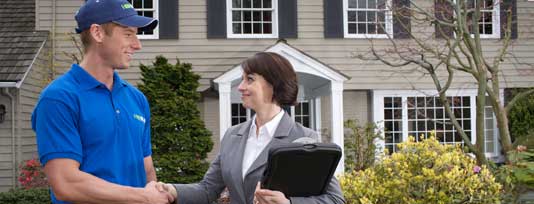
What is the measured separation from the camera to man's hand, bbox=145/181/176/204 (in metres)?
2.99

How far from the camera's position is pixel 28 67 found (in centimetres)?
1253

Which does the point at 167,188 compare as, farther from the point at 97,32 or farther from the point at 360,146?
the point at 360,146

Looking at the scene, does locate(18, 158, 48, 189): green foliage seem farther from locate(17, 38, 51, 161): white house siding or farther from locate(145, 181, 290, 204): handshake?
locate(145, 181, 290, 204): handshake

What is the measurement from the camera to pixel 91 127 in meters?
2.83

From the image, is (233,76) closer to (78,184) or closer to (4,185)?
(4,185)

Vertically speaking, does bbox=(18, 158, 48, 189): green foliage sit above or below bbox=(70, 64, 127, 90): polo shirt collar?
below

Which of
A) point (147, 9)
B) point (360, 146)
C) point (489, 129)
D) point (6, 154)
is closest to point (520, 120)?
point (489, 129)

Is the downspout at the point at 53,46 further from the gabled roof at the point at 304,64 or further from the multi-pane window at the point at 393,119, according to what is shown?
the multi-pane window at the point at 393,119

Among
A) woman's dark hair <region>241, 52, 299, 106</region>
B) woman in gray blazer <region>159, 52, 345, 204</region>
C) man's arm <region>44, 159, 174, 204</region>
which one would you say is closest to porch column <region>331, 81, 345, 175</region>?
woman in gray blazer <region>159, 52, 345, 204</region>

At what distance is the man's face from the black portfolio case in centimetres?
76

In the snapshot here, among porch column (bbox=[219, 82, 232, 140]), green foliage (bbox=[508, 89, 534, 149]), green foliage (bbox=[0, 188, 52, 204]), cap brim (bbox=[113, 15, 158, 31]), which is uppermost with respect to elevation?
cap brim (bbox=[113, 15, 158, 31])

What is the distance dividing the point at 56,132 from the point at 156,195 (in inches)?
22.4

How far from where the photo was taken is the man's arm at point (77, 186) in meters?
2.73

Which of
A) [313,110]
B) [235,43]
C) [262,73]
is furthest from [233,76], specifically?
[262,73]
